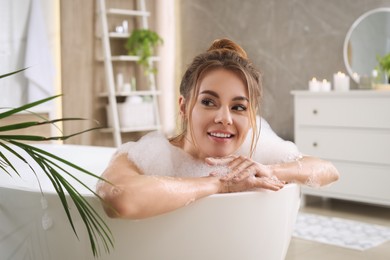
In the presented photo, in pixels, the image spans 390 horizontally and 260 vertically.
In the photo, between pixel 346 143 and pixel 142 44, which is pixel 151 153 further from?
pixel 142 44

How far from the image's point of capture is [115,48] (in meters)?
5.29

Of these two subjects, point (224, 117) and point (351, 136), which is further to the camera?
point (351, 136)

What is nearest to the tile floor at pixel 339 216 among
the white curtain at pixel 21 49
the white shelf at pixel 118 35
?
the white shelf at pixel 118 35

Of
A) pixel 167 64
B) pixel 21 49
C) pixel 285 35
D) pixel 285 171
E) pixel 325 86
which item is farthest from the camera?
pixel 167 64

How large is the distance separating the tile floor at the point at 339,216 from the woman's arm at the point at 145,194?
1811 millimetres

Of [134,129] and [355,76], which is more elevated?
[355,76]

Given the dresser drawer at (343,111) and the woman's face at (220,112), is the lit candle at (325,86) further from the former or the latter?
the woman's face at (220,112)

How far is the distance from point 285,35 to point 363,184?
1.50 m

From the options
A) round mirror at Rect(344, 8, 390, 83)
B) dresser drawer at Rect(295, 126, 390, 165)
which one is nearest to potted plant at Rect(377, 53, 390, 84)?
round mirror at Rect(344, 8, 390, 83)

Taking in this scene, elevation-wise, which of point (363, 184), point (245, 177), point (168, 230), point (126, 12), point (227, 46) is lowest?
point (363, 184)

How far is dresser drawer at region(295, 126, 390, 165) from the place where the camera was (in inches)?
158

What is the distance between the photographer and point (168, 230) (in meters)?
1.56

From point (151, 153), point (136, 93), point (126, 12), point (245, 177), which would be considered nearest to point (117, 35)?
point (126, 12)

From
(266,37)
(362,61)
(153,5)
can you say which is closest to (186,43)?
(153,5)
